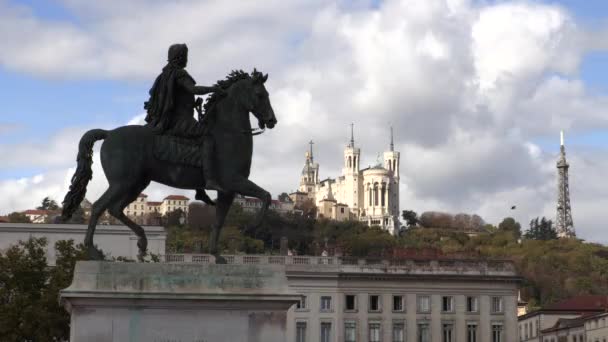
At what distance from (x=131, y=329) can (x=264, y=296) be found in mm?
2165

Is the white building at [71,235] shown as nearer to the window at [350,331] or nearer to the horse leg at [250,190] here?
the window at [350,331]

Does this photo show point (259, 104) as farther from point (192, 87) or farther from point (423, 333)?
point (423, 333)

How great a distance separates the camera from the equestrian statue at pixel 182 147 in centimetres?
2133

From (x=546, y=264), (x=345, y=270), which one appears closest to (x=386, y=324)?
(x=345, y=270)

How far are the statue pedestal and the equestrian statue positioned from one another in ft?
2.99

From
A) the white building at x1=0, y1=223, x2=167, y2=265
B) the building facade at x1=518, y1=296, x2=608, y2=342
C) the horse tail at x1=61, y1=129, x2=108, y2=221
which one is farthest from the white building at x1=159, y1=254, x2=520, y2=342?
the horse tail at x1=61, y1=129, x2=108, y2=221

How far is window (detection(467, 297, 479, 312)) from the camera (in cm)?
9312

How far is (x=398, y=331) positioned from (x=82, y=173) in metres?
72.0

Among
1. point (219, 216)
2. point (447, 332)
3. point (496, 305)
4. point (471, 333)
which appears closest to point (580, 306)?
point (496, 305)

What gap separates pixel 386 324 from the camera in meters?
91.7

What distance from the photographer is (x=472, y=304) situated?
9331 cm

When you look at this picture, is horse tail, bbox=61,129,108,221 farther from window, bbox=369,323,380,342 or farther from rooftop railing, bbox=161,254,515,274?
window, bbox=369,323,380,342

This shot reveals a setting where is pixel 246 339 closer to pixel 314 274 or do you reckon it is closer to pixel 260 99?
pixel 260 99

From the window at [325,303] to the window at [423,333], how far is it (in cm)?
694
